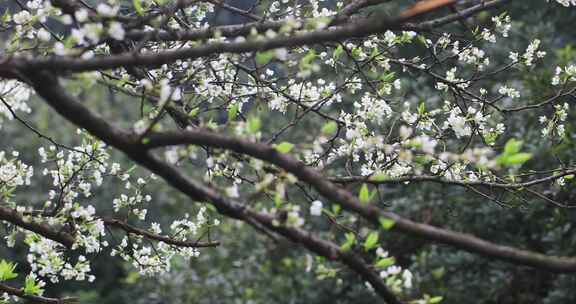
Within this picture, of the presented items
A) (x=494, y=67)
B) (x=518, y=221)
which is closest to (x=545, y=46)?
(x=494, y=67)

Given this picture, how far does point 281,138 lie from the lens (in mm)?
9602

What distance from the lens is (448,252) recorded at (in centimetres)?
683

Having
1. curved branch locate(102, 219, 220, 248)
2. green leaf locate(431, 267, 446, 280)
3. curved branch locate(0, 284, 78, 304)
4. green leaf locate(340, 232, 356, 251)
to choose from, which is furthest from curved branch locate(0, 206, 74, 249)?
green leaf locate(431, 267, 446, 280)

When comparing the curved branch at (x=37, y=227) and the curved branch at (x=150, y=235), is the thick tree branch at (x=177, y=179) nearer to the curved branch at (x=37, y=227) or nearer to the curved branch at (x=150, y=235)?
the curved branch at (x=37, y=227)

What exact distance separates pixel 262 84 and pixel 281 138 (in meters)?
6.68

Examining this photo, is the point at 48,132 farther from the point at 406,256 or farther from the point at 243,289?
the point at 406,256

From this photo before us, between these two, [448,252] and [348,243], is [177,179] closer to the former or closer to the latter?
[348,243]

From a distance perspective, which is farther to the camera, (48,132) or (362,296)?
(48,132)

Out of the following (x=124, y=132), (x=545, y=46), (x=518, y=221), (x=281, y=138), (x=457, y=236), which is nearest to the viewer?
(x=457, y=236)

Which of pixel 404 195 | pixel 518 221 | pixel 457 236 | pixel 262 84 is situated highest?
pixel 404 195

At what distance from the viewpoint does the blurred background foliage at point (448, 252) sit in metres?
6.04

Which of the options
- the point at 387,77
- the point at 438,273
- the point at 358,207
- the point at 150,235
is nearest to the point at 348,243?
the point at 358,207

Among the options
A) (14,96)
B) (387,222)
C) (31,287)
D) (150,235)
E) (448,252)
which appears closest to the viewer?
(387,222)

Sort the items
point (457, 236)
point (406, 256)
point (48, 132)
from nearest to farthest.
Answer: point (457, 236), point (406, 256), point (48, 132)
